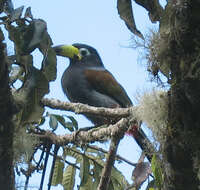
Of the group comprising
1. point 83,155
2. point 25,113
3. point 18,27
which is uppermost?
point 18,27

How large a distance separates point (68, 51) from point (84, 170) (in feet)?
6.22

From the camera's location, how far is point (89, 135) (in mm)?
2723

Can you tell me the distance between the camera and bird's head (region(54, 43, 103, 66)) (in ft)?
14.6

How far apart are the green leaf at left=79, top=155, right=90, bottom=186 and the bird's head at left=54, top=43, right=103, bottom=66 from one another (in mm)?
1764

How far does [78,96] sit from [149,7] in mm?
2412

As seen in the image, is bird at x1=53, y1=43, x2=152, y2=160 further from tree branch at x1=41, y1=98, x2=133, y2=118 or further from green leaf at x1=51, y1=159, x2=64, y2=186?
tree branch at x1=41, y1=98, x2=133, y2=118

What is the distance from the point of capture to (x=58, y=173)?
111 inches

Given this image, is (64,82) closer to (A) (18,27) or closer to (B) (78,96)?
(B) (78,96)

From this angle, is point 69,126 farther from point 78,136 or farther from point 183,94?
point 183,94

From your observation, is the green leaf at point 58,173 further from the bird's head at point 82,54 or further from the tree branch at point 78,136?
the bird's head at point 82,54

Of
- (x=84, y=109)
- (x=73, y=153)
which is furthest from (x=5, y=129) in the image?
(x=73, y=153)

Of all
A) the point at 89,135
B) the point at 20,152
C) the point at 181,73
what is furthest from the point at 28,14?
the point at 89,135

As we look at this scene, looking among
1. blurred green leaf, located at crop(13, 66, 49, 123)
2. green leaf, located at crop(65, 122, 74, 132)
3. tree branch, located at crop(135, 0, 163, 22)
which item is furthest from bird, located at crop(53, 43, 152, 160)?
tree branch, located at crop(135, 0, 163, 22)

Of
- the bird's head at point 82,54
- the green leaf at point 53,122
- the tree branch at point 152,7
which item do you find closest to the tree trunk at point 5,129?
the tree branch at point 152,7
